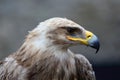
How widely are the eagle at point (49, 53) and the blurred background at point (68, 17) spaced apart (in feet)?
17.3

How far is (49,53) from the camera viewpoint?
695 cm

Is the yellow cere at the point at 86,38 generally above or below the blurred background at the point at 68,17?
below

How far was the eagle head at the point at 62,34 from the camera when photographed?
6.80 metres

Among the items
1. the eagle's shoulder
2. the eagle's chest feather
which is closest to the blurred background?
the eagle's shoulder

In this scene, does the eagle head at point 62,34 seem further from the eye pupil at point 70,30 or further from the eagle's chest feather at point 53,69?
the eagle's chest feather at point 53,69

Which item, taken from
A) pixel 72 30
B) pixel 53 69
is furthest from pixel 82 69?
pixel 72 30

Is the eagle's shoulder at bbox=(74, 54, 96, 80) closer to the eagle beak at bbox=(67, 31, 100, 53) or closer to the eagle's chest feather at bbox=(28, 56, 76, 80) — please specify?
the eagle's chest feather at bbox=(28, 56, 76, 80)

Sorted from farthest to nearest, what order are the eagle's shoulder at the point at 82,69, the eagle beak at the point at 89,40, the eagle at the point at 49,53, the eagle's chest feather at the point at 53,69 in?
the eagle's shoulder at the point at 82,69
the eagle's chest feather at the point at 53,69
the eagle at the point at 49,53
the eagle beak at the point at 89,40

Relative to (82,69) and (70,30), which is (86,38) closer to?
(70,30)

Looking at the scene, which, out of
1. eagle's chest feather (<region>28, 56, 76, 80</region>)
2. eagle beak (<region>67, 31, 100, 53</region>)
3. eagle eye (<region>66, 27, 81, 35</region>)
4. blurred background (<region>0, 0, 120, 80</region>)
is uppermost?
blurred background (<region>0, 0, 120, 80</region>)

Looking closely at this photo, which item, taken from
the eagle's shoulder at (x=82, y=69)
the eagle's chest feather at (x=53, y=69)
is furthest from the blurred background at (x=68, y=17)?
the eagle's chest feather at (x=53, y=69)

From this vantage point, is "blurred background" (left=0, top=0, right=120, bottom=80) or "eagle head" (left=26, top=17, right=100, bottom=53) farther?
"blurred background" (left=0, top=0, right=120, bottom=80)

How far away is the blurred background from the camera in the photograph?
1273 cm

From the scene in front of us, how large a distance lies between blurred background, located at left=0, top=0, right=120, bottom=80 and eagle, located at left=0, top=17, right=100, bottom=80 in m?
5.26
